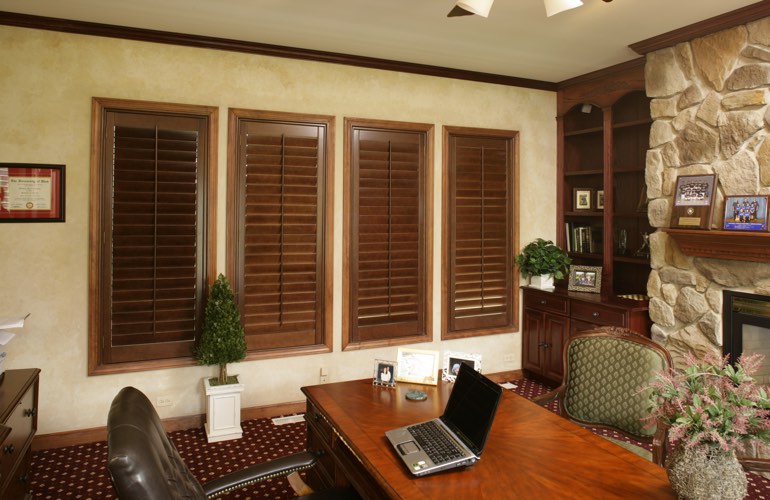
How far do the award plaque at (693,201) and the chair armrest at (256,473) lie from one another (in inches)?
113

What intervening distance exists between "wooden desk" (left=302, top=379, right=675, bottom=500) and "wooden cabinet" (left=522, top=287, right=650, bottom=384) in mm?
1922

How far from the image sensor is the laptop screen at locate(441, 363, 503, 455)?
182cm

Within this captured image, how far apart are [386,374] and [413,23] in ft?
7.41

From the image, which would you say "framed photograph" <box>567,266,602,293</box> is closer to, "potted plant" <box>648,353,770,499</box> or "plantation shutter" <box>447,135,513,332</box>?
"plantation shutter" <box>447,135,513,332</box>

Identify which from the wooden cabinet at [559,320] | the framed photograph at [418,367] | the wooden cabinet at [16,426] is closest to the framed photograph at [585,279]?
the wooden cabinet at [559,320]

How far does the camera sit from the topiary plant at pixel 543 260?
4707 millimetres

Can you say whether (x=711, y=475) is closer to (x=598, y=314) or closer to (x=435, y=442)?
(x=435, y=442)

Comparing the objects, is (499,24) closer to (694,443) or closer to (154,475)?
(694,443)

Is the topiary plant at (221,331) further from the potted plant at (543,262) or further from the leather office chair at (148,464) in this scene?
the potted plant at (543,262)

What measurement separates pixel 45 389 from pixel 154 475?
2.76 meters

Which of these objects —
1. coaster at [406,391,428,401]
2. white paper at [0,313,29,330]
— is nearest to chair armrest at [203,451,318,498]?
coaster at [406,391,428,401]

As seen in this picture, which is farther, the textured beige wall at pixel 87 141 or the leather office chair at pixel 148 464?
the textured beige wall at pixel 87 141

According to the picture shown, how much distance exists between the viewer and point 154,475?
1267mm

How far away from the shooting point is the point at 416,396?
2.40m
